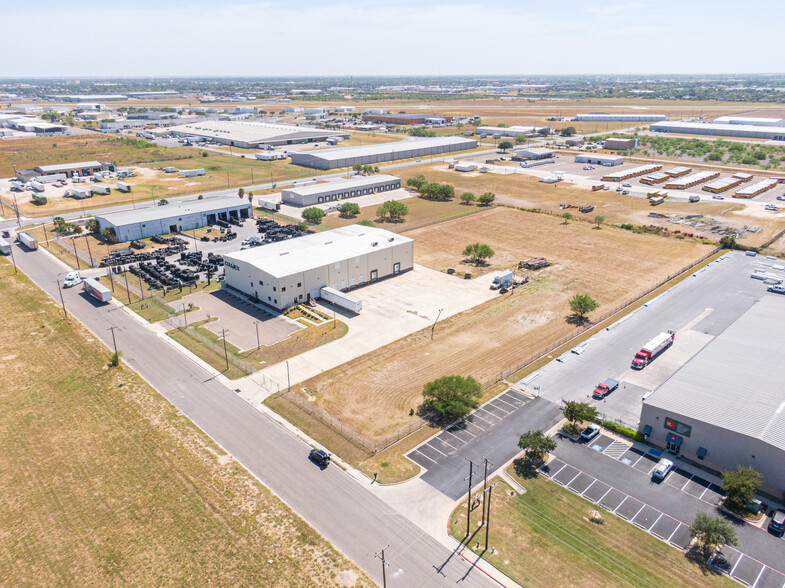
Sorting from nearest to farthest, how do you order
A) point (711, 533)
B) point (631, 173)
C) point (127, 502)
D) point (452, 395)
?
point (711, 533), point (127, 502), point (452, 395), point (631, 173)

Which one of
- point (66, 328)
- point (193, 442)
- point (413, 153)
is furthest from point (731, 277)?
point (413, 153)

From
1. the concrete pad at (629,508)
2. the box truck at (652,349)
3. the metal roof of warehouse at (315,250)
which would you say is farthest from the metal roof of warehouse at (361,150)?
the concrete pad at (629,508)

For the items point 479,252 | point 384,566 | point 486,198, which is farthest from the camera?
point 486,198

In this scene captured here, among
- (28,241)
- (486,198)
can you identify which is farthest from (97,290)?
(486,198)

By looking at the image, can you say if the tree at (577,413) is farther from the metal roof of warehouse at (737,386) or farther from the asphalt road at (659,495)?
the metal roof of warehouse at (737,386)

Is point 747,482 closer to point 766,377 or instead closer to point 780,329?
point 766,377

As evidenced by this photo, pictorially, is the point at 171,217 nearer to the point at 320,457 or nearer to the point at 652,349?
the point at 320,457

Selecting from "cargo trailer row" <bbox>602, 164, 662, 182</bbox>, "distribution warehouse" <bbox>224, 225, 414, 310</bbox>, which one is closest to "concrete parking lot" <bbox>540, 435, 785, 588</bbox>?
"distribution warehouse" <bbox>224, 225, 414, 310</bbox>
